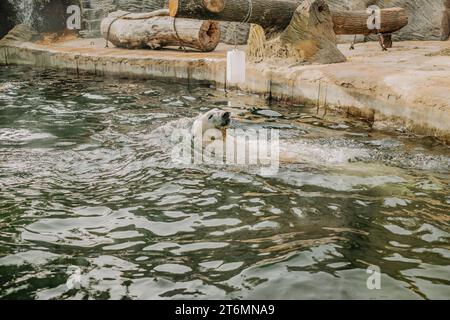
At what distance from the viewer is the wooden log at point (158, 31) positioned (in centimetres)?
1188

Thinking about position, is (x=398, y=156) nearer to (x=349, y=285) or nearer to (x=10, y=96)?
(x=349, y=285)

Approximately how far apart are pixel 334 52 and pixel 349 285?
6.58 m

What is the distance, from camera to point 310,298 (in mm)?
2770

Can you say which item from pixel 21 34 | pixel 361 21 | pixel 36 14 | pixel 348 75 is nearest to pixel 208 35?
pixel 361 21

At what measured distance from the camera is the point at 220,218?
390 centimetres

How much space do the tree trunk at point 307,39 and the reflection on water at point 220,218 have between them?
2.23 metres

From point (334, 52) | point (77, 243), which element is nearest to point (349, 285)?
point (77, 243)

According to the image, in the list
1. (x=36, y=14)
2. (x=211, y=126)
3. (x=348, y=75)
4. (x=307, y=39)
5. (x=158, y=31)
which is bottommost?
(x=211, y=126)

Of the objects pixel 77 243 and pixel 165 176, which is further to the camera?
pixel 165 176

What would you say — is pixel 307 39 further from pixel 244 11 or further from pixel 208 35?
pixel 208 35

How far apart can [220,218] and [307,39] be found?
18.0ft

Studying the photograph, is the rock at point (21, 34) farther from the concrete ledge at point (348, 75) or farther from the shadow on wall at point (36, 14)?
the concrete ledge at point (348, 75)

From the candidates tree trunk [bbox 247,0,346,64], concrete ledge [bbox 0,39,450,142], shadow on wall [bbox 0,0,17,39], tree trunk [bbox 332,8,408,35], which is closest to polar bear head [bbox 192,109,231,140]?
concrete ledge [bbox 0,39,450,142]
